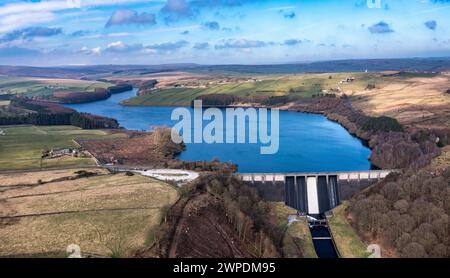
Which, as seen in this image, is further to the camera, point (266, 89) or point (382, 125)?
point (266, 89)

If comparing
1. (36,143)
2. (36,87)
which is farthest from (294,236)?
(36,87)

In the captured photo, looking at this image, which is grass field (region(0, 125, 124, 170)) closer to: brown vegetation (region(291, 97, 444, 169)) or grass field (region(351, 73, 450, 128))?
brown vegetation (region(291, 97, 444, 169))

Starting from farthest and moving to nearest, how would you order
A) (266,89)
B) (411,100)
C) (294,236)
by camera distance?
(266,89)
(411,100)
(294,236)

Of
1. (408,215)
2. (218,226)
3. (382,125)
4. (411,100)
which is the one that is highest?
(411,100)

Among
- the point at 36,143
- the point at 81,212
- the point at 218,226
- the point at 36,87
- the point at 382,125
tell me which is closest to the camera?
the point at 218,226

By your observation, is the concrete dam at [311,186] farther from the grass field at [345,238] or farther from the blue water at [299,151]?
the blue water at [299,151]

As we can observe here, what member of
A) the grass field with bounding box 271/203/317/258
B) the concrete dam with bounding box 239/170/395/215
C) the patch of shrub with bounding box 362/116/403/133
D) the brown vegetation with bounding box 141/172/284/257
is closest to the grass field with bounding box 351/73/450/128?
the patch of shrub with bounding box 362/116/403/133

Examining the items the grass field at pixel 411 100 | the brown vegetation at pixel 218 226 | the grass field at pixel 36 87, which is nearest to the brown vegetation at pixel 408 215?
the brown vegetation at pixel 218 226

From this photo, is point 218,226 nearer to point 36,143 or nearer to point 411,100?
point 36,143
